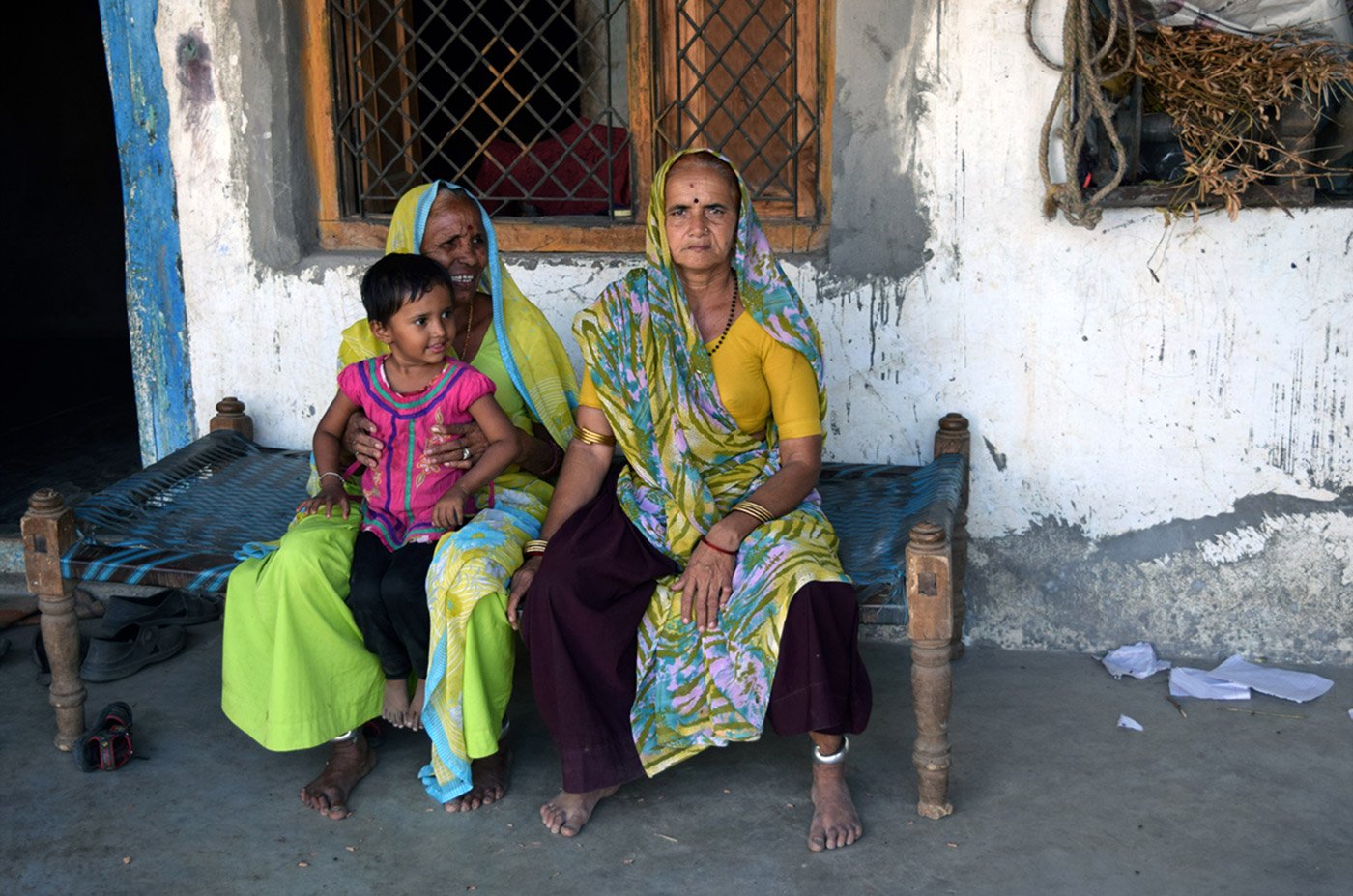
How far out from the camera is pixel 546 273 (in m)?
4.02

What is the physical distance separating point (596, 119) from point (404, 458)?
133 cm

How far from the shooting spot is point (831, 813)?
2.93 m

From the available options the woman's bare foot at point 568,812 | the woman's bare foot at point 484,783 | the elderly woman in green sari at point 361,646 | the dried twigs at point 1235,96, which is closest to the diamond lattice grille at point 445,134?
the elderly woman in green sari at point 361,646

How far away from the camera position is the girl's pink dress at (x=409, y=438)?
10.7 feet

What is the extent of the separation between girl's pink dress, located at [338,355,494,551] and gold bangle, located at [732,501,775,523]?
71cm

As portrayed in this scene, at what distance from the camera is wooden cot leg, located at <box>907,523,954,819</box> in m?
2.86

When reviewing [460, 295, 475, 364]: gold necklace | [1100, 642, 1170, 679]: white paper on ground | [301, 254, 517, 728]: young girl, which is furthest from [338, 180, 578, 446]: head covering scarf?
[1100, 642, 1170, 679]: white paper on ground

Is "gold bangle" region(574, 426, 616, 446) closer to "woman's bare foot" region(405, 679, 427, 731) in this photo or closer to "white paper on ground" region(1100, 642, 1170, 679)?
"woman's bare foot" region(405, 679, 427, 731)

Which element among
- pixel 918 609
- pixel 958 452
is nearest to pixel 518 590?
pixel 918 609

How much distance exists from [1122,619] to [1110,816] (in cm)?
97

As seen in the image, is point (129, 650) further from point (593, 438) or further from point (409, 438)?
point (593, 438)

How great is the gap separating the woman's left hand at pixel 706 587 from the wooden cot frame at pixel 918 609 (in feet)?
1.30

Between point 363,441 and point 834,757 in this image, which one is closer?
point 834,757

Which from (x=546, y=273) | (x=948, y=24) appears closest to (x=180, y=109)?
(x=546, y=273)
